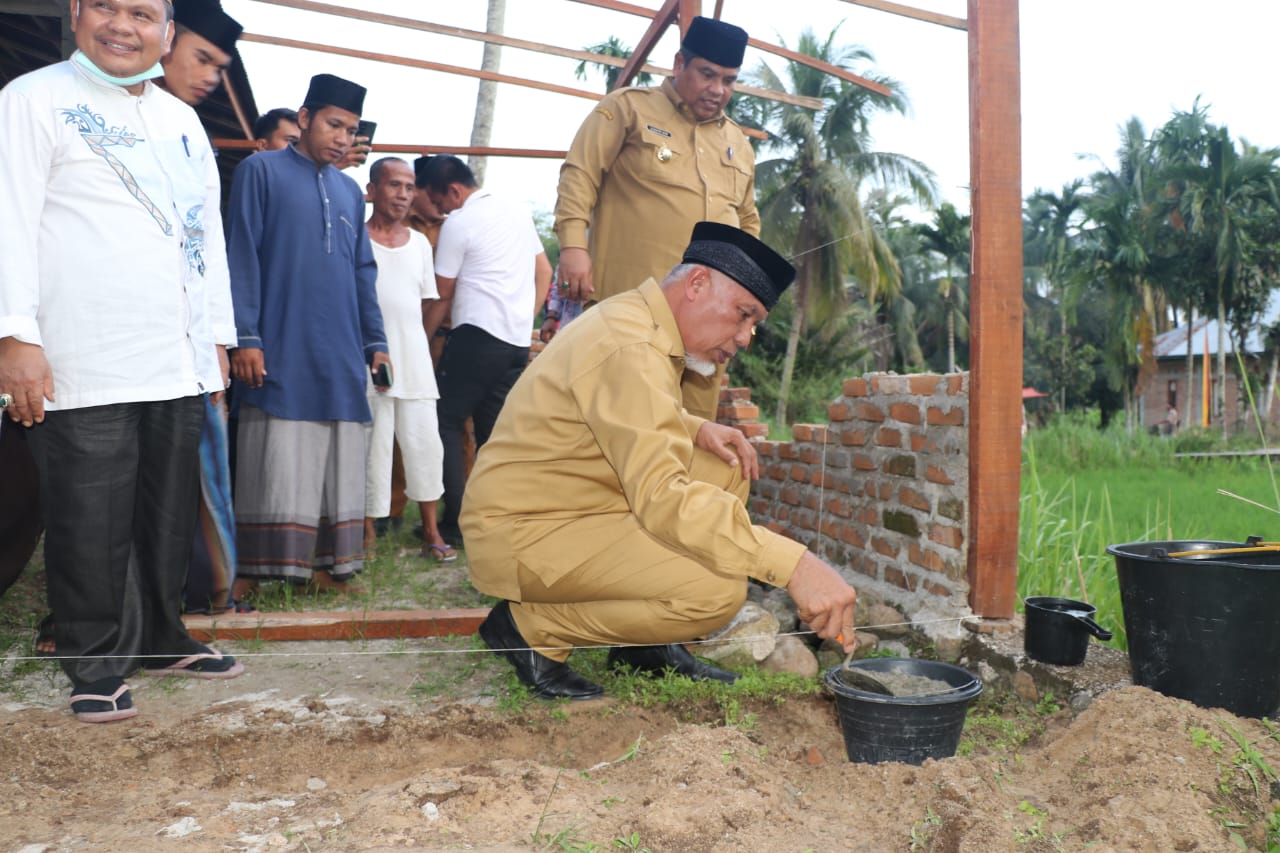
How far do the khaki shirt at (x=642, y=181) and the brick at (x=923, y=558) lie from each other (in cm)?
140

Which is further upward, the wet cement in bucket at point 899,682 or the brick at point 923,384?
the brick at point 923,384

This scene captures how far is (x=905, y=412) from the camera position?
349cm

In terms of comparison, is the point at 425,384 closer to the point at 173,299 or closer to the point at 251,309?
the point at 251,309

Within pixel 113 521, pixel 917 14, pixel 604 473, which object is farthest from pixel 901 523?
pixel 113 521

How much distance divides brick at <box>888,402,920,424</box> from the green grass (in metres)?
0.92

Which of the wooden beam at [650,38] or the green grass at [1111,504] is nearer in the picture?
the green grass at [1111,504]

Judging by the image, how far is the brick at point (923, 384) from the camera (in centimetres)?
335

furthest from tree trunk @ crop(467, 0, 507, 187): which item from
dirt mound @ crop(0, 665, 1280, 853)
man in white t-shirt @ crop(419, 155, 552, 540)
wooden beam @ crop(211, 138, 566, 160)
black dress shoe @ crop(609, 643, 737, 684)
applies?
dirt mound @ crop(0, 665, 1280, 853)

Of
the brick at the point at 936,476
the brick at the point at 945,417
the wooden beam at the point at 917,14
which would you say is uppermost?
the wooden beam at the point at 917,14

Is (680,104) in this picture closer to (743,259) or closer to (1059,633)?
(743,259)

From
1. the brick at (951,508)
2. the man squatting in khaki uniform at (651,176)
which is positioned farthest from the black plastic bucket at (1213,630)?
the man squatting in khaki uniform at (651,176)

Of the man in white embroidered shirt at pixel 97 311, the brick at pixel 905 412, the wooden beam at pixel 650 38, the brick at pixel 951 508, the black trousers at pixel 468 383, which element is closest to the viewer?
the man in white embroidered shirt at pixel 97 311

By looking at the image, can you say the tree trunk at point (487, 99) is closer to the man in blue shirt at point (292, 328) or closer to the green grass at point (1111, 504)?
the green grass at point (1111, 504)

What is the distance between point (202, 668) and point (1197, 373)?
130ft
